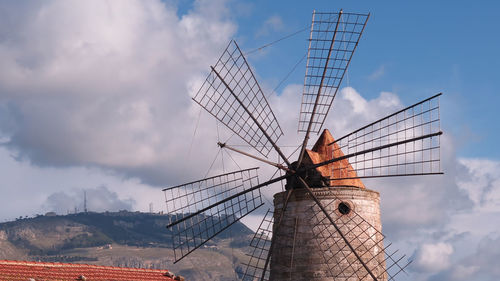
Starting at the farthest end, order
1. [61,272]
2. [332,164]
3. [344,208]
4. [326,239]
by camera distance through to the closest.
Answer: [332,164] < [344,208] < [326,239] < [61,272]

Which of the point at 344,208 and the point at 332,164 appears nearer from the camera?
the point at 344,208

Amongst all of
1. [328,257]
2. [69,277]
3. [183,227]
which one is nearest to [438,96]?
[328,257]

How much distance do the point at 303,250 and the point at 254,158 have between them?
4128 mm

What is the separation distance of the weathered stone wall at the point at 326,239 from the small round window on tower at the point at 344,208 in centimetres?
10

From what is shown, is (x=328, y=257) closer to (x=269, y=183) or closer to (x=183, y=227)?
(x=269, y=183)

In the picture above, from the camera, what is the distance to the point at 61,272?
24.5 metres

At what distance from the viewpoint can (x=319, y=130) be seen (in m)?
31.6

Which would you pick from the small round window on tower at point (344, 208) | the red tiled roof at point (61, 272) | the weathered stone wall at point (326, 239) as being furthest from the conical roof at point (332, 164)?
the red tiled roof at point (61, 272)

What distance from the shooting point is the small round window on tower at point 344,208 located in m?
29.8

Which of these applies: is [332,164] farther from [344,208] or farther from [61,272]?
[61,272]

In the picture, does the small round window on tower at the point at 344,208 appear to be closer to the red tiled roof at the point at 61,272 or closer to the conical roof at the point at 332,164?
the conical roof at the point at 332,164

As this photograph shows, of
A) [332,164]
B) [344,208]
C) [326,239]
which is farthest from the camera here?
[332,164]

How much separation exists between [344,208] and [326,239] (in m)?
Answer: 1.51

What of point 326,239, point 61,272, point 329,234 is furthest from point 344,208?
point 61,272
